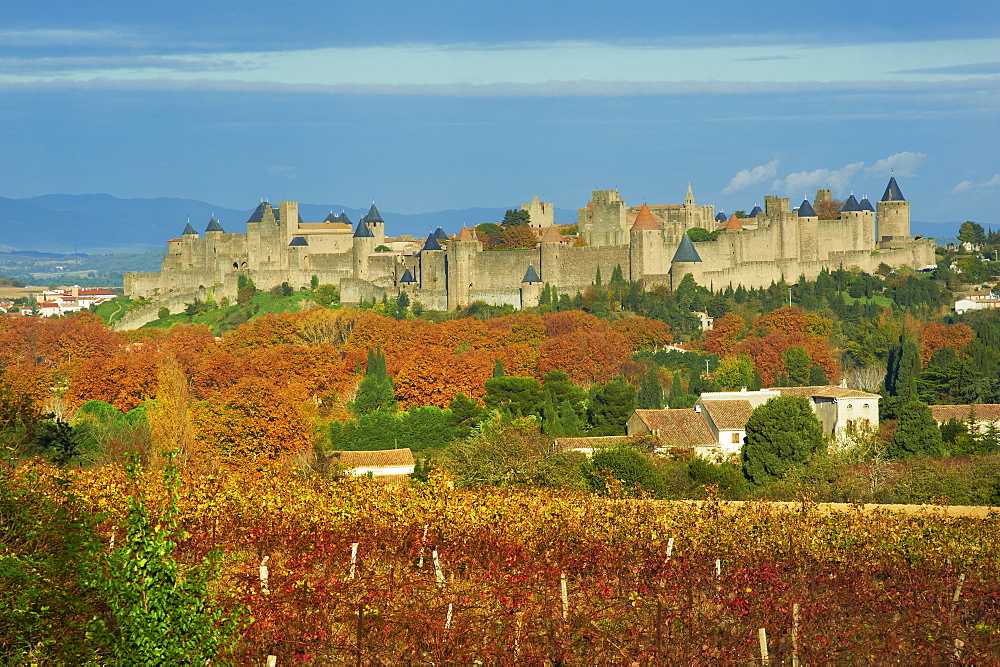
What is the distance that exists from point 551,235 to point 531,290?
6158 mm

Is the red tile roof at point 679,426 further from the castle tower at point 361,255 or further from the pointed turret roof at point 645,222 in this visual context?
the castle tower at point 361,255

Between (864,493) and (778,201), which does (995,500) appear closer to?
(864,493)

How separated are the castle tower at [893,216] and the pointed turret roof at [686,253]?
18407 millimetres

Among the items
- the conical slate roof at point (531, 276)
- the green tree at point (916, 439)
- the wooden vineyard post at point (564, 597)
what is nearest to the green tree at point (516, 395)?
the green tree at point (916, 439)

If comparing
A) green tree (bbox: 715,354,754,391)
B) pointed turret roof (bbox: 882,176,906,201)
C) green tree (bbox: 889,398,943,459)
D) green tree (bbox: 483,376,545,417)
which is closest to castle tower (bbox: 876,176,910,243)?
pointed turret roof (bbox: 882,176,906,201)

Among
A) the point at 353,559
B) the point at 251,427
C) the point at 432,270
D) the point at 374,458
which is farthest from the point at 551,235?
the point at 353,559

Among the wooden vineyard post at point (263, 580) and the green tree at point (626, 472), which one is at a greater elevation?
the green tree at point (626, 472)

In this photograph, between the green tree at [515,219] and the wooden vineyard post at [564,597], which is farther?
the green tree at [515,219]

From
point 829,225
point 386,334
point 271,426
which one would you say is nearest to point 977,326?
point 829,225

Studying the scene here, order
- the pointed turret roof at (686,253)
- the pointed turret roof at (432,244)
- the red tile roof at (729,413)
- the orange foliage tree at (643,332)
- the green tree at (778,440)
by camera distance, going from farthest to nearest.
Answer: the pointed turret roof at (432,244) → the pointed turret roof at (686,253) → the orange foliage tree at (643,332) → the red tile roof at (729,413) → the green tree at (778,440)

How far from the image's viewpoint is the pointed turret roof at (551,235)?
231 feet

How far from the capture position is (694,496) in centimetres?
2872

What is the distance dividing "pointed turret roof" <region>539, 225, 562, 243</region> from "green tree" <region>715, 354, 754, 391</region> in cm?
1692

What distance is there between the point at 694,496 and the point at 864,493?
329 cm
